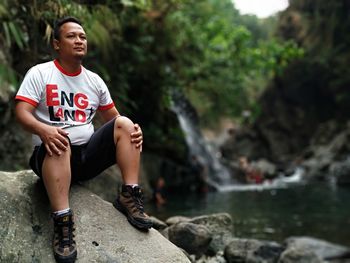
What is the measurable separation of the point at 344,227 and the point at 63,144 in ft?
32.1

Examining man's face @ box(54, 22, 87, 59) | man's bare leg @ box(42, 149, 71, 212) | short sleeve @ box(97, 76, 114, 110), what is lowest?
man's bare leg @ box(42, 149, 71, 212)

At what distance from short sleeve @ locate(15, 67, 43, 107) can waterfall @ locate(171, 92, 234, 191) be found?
41.5 feet

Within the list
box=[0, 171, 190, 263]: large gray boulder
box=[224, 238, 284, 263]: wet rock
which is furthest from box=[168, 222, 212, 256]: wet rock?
box=[0, 171, 190, 263]: large gray boulder

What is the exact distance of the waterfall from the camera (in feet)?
58.9

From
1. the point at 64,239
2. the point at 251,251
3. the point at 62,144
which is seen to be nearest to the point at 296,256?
the point at 251,251

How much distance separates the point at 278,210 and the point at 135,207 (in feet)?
36.6

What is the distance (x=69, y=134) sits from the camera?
3.53 meters

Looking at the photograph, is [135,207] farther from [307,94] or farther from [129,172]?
[307,94]

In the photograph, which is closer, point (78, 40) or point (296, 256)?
point (78, 40)

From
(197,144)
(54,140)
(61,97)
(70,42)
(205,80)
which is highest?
(70,42)

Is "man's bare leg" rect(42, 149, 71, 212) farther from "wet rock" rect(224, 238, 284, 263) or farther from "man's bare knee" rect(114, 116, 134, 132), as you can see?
"wet rock" rect(224, 238, 284, 263)

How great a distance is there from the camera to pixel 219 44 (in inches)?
719

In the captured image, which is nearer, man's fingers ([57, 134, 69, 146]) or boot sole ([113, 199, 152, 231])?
man's fingers ([57, 134, 69, 146])

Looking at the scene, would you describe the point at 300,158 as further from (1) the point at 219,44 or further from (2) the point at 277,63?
(1) the point at 219,44
